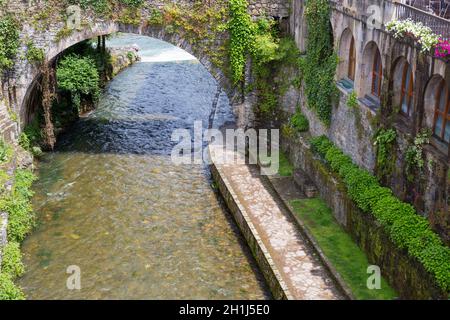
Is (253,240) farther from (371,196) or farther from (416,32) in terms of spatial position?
(416,32)

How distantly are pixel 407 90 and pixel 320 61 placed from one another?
595cm

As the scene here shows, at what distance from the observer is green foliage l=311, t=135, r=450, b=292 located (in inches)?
591

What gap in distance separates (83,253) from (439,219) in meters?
10.4

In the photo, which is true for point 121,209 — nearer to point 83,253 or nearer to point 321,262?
point 83,253

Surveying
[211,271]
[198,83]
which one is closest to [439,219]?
[211,271]

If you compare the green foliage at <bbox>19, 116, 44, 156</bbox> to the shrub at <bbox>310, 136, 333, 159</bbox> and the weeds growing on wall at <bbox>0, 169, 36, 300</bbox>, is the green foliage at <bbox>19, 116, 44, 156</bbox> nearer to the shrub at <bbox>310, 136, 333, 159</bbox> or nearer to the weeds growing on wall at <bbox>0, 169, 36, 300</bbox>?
the weeds growing on wall at <bbox>0, 169, 36, 300</bbox>

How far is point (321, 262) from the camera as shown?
1828cm

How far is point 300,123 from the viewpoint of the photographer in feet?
81.5

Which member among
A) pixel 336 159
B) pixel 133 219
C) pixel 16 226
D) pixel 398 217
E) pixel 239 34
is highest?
pixel 239 34

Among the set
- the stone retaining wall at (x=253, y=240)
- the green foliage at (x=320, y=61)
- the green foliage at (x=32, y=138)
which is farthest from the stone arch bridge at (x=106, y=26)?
the stone retaining wall at (x=253, y=240)

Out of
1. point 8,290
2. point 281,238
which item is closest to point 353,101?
point 281,238

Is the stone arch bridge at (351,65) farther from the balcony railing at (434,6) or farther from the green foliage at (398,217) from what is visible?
the balcony railing at (434,6)

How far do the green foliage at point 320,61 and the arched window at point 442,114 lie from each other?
600 centimetres

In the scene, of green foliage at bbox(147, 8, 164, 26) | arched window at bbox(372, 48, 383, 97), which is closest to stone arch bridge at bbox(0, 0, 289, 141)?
green foliage at bbox(147, 8, 164, 26)
